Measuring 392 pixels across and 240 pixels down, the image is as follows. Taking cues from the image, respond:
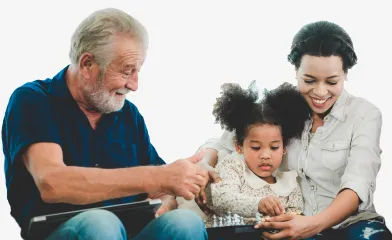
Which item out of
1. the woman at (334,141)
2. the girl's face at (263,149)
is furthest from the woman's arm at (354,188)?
the girl's face at (263,149)

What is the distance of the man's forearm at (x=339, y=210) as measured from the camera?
2150 millimetres

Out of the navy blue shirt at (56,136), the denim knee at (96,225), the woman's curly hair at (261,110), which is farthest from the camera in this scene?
the woman's curly hair at (261,110)

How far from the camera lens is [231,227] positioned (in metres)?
2.11

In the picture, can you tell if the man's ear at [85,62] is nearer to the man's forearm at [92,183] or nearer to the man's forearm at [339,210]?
the man's forearm at [92,183]

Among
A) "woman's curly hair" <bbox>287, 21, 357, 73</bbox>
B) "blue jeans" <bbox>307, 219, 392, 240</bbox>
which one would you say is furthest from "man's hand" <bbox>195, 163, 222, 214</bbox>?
"woman's curly hair" <bbox>287, 21, 357, 73</bbox>

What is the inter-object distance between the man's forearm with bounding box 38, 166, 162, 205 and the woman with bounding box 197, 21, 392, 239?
50 cm

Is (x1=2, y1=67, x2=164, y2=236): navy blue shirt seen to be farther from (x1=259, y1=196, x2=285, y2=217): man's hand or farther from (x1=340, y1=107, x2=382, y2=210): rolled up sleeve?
(x1=340, y1=107, x2=382, y2=210): rolled up sleeve

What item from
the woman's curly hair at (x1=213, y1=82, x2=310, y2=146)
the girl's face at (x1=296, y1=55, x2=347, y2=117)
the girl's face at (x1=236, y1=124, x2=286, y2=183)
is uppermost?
the girl's face at (x1=296, y1=55, x2=347, y2=117)

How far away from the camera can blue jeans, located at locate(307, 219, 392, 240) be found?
2234 millimetres

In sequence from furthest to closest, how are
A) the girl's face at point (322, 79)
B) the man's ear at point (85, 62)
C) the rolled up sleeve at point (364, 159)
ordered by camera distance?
the girl's face at point (322, 79) → the rolled up sleeve at point (364, 159) → the man's ear at point (85, 62)

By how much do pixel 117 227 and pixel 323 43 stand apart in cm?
104

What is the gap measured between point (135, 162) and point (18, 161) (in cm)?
43

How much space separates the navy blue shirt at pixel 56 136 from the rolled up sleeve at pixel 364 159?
28.5 inches

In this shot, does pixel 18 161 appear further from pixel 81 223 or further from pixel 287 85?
pixel 287 85
